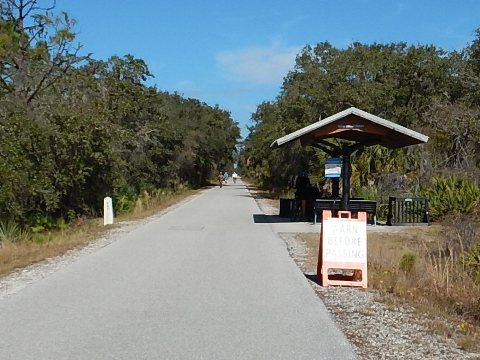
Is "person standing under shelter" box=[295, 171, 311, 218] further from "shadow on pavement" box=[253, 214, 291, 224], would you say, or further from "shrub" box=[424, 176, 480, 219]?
"shrub" box=[424, 176, 480, 219]

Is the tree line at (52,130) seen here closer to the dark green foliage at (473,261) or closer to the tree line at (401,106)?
the tree line at (401,106)

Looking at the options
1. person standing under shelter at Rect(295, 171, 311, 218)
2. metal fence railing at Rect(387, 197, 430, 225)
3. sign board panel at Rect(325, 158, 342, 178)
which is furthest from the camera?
person standing under shelter at Rect(295, 171, 311, 218)

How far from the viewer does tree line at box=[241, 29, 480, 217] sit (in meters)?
28.0

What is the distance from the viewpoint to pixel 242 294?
364 inches

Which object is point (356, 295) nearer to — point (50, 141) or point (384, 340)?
point (384, 340)

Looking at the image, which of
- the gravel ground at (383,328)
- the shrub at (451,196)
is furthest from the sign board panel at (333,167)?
the gravel ground at (383,328)

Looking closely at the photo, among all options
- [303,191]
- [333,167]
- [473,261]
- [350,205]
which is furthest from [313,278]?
[303,191]

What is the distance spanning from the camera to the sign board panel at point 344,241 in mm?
10219

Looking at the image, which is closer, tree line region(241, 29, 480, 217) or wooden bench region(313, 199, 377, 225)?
wooden bench region(313, 199, 377, 225)

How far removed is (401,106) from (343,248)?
1136 inches

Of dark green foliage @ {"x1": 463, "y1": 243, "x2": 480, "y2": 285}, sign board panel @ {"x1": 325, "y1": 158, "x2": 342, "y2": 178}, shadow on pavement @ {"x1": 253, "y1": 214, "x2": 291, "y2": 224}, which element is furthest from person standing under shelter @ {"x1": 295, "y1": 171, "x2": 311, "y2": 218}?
→ dark green foliage @ {"x1": 463, "y1": 243, "x2": 480, "y2": 285}

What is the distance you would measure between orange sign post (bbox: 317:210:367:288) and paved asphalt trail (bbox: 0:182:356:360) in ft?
1.89

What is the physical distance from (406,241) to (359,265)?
7.25 m

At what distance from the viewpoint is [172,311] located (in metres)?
8.07
